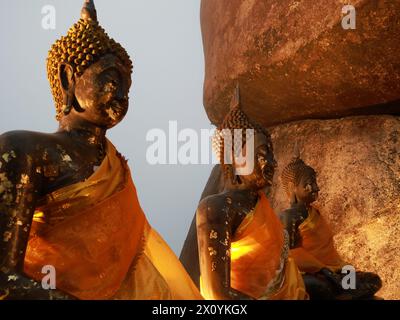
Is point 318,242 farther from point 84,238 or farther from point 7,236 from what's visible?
point 7,236

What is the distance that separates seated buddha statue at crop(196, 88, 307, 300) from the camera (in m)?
3.41

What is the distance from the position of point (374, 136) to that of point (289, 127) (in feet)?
4.22

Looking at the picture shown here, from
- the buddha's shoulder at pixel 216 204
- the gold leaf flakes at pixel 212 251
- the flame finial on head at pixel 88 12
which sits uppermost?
the flame finial on head at pixel 88 12

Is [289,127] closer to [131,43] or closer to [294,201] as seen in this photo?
[294,201]

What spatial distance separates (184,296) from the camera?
9.55 feet

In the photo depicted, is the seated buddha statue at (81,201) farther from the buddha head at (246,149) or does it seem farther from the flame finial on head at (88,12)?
the buddha head at (246,149)

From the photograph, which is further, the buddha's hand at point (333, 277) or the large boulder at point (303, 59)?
the large boulder at point (303, 59)

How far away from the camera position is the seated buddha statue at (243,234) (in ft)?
11.2

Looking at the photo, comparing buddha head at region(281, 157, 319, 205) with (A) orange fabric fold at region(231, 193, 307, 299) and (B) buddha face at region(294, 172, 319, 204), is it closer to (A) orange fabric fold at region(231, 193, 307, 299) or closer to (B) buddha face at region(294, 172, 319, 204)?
(B) buddha face at region(294, 172, 319, 204)

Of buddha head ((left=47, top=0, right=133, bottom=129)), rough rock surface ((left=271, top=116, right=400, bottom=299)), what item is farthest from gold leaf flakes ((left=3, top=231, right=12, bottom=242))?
rough rock surface ((left=271, top=116, right=400, bottom=299))

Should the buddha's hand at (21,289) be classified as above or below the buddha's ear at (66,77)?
below

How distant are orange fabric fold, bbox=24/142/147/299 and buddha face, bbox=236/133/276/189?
1.30 meters

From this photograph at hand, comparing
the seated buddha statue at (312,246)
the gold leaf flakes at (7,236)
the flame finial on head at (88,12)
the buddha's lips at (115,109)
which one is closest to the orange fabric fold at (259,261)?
the seated buddha statue at (312,246)

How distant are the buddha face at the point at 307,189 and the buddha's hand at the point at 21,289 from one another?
10.4ft
